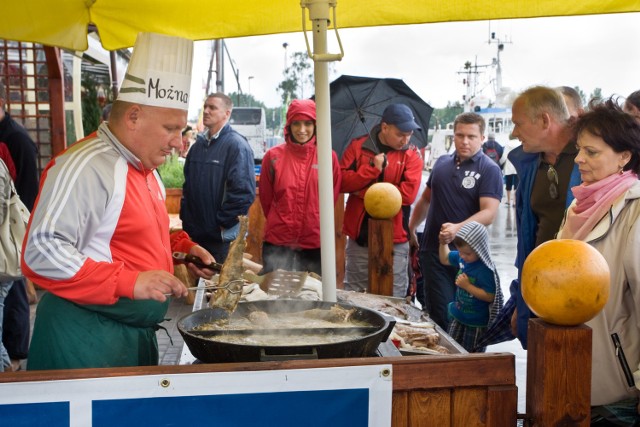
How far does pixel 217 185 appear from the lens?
5773 mm

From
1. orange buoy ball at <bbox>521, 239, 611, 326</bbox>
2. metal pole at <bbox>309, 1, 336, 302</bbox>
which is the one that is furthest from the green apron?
orange buoy ball at <bbox>521, 239, 611, 326</bbox>

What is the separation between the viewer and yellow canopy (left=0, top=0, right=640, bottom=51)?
330cm

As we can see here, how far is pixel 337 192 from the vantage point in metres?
5.26

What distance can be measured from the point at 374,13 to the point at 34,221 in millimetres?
2084

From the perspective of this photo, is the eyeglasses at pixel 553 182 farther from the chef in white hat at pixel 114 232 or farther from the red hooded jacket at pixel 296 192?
the chef in white hat at pixel 114 232

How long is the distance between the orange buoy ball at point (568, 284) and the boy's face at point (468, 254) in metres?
2.56

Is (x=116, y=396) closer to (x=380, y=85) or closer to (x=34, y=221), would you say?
(x=34, y=221)

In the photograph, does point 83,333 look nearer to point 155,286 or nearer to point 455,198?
point 155,286

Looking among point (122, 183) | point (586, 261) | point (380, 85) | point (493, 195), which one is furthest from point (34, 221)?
point (380, 85)

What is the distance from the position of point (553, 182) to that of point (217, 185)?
3072mm

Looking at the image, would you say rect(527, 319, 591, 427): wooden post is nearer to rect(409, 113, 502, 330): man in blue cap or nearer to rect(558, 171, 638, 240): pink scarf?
rect(558, 171, 638, 240): pink scarf

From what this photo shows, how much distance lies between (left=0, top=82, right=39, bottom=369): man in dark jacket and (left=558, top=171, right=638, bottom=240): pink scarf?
4.04 metres

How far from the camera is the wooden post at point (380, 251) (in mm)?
3848

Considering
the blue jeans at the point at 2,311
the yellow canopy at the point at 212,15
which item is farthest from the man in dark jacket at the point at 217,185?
the yellow canopy at the point at 212,15
